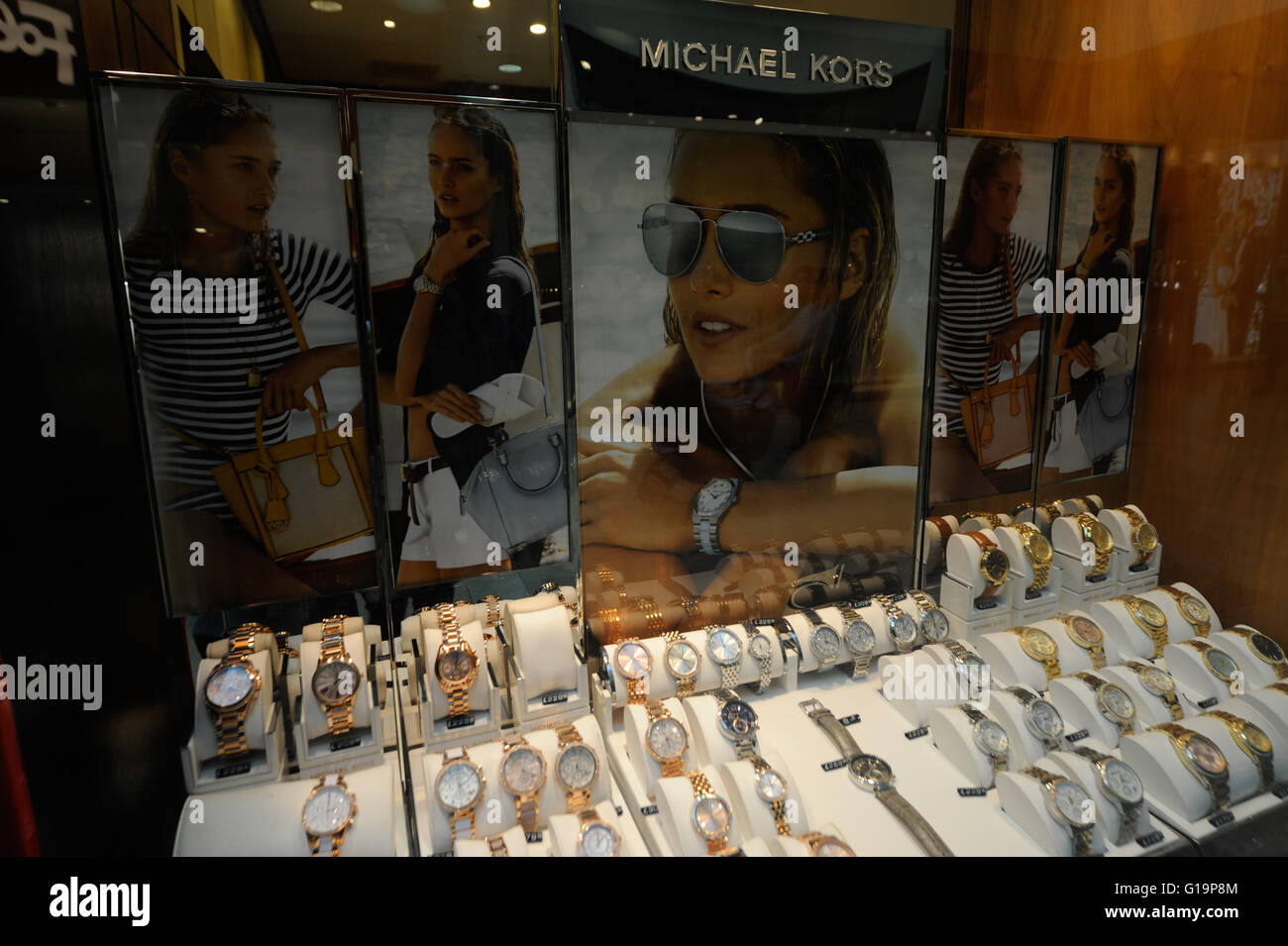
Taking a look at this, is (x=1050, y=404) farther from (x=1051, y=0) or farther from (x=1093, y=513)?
(x=1051, y=0)

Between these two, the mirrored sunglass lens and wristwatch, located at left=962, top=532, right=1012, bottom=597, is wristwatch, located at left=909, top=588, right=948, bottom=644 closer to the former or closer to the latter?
wristwatch, located at left=962, top=532, right=1012, bottom=597

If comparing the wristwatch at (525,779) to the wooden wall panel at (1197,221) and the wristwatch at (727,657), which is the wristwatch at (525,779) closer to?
the wristwatch at (727,657)

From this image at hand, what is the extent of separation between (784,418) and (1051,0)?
2922mm

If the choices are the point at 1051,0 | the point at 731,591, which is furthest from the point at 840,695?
the point at 1051,0

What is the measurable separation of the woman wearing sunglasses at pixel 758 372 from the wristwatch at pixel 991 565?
65 centimetres

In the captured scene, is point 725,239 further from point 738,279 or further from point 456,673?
point 456,673

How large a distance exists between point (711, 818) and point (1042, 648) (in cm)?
195

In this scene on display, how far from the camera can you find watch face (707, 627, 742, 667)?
127 inches

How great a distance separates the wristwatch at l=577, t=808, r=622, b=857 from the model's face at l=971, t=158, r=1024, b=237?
3393 millimetres

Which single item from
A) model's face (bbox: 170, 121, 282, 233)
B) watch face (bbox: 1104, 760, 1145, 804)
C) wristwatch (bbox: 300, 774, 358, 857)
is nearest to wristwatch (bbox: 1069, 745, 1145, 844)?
watch face (bbox: 1104, 760, 1145, 804)

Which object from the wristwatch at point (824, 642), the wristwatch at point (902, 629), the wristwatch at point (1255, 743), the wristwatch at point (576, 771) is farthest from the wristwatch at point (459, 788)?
the wristwatch at point (1255, 743)

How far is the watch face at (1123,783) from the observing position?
8.35ft

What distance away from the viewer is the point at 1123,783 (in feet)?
8.51

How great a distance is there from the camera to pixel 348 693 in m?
2.73
